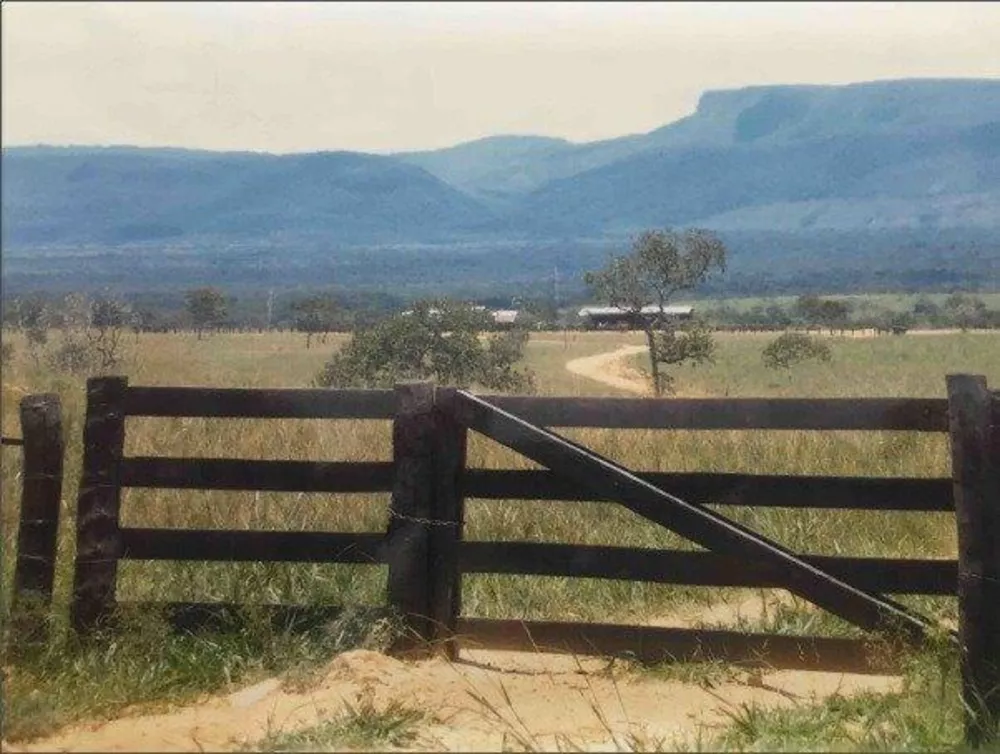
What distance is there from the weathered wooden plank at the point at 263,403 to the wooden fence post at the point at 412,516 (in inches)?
5.8

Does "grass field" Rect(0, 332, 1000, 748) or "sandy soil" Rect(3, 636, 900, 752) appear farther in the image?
"grass field" Rect(0, 332, 1000, 748)

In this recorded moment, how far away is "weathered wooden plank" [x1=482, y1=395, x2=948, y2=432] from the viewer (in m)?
6.05

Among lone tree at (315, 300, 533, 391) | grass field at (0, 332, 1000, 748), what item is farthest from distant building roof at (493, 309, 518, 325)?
grass field at (0, 332, 1000, 748)

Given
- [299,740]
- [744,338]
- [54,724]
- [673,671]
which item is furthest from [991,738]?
[744,338]

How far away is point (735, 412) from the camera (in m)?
6.23

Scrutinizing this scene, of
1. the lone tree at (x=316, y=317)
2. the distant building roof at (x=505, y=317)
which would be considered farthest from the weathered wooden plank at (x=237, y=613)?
the lone tree at (x=316, y=317)

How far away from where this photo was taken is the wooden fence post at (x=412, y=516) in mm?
6441

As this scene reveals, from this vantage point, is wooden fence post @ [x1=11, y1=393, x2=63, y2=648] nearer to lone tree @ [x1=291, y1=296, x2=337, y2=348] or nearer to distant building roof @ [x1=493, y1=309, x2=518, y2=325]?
distant building roof @ [x1=493, y1=309, x2=518, y2=325]

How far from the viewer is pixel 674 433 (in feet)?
42.1

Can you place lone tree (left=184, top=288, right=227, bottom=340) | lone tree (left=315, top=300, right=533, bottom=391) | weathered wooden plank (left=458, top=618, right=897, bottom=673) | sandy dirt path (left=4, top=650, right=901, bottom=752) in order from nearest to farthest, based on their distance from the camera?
sandy dirt path (left=4, top=650, right=901, bottom=752), weathered wooden plank (left=458, top=618, right=897, bottom=673), lone tree (left=315, top=300, right=533, bottom=391), lone tree (left=184, top=288, right=227, bottom=340)

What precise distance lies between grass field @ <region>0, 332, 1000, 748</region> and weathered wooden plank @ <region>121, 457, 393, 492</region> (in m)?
0.76

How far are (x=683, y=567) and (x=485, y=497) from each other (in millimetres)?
1085

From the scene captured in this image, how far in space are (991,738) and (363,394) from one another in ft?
11.2

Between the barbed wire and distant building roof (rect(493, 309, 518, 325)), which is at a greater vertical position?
the barbed wire
